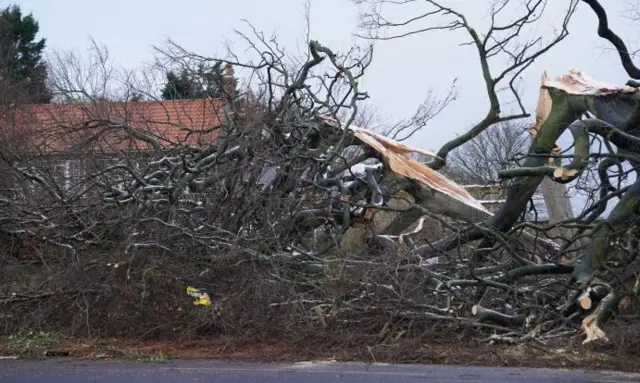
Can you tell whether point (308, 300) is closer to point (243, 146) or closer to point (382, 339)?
point (382, 339)

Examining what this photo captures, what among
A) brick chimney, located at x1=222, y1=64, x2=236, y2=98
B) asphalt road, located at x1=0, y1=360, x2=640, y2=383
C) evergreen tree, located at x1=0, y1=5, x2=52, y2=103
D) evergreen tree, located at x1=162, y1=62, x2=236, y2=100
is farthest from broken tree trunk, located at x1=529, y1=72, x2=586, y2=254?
evergreen tree, located at x1=0, y1=5, x2=52, y2=103

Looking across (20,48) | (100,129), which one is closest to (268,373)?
(100,129)

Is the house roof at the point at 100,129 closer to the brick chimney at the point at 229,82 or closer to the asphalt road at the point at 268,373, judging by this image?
the brick chimney at the point at 229,82

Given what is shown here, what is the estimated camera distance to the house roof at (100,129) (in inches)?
448

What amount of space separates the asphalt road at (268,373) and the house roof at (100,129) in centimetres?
446

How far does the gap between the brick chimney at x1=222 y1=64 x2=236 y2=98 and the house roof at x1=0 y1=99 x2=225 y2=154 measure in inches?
9.2

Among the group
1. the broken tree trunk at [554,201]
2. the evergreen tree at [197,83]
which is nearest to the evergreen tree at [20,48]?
the evergreen tree at [197,83]

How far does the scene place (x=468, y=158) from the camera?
34.7 m

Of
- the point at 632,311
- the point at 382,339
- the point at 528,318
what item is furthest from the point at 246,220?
the point at 632,311

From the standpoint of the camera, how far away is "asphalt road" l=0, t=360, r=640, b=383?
6.56m

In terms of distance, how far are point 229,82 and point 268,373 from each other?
6.03 meters

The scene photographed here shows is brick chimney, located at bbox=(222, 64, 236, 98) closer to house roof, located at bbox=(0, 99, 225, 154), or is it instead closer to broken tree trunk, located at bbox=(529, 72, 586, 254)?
house roof, located at bbox=(0, 99, 225, 154)

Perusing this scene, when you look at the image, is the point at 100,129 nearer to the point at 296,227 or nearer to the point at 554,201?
the point at 296,227

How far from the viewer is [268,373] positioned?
22.8 feet
